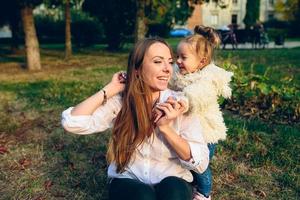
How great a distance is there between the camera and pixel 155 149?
329 cm

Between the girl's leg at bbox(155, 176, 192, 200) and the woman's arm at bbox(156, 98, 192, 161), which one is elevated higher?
the woman's arm at bbox(156, 98, 192, 161)

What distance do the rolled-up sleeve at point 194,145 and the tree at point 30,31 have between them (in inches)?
473

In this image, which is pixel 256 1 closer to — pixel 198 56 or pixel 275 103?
pixel 275 103

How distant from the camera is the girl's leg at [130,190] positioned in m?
3.05

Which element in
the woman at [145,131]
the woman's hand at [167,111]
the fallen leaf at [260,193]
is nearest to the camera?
the woman's hand at [167,111]

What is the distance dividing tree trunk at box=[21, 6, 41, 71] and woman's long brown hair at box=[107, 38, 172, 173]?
12157 millimetres

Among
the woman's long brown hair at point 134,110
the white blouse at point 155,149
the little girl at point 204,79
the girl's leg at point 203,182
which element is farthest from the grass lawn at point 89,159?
the woman's long brown hair at point 134,110

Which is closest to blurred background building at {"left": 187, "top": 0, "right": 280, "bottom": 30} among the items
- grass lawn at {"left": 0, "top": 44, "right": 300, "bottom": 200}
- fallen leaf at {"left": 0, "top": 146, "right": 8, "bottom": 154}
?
grass lawn at {"left": 0, "top": 44, "right": 300, "bottom": 200}

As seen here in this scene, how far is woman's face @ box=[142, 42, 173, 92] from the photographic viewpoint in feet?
10.6

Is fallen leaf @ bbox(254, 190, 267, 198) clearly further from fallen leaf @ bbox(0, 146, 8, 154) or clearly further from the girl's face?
fallen leaf @ bbox(0, 146, 8, 154)

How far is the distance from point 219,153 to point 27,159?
2.32m

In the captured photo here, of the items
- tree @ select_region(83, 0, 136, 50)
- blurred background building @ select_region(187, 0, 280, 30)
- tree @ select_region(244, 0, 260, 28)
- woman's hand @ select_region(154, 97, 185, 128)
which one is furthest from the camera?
blurred background building @ select_region(187, 0, 280, 30)

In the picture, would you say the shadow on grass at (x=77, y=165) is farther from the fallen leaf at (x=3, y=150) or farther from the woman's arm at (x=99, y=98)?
the woman's arm at (x=99, y=98)

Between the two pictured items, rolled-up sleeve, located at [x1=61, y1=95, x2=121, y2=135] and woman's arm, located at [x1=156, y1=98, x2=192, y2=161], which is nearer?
woman's arm, located at [x1=156, y1=98, x2=192, y2=161]
